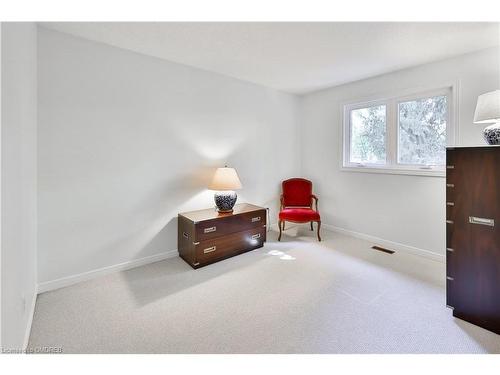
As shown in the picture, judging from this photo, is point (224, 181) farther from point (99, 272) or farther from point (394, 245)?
point (394, 245)

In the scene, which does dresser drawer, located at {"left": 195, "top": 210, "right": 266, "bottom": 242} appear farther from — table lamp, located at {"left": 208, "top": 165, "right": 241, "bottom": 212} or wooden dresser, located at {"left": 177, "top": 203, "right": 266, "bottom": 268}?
table lamp, located at {"left": 208, "top": 165, "right": 241, "bottom": 212}

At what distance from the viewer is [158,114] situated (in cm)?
284

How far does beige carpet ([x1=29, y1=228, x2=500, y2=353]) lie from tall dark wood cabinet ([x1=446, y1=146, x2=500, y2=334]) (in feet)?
0.49

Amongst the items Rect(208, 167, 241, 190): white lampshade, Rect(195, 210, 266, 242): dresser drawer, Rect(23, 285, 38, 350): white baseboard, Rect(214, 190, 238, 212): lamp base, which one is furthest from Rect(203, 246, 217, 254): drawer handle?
Rect(23, 285, 38, 350): white baseboard

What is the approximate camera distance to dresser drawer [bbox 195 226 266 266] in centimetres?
278

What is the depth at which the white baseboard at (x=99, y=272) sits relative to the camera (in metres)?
2.26

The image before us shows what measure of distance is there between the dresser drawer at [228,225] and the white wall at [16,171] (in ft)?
4.74

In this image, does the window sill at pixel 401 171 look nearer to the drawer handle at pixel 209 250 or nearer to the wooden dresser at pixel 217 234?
the wooden dresser at pixel 217 234

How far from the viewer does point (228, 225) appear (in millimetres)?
2984

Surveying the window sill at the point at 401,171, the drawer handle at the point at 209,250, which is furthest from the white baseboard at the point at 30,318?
the window sill at the point at 401,171

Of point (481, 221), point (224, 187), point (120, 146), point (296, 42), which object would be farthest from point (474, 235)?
point (120, 146)

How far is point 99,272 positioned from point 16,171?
1487 mm
